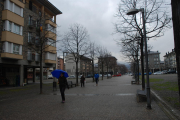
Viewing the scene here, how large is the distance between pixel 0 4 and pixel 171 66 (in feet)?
359

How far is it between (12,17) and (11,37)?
2.75m

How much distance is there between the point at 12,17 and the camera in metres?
22.2

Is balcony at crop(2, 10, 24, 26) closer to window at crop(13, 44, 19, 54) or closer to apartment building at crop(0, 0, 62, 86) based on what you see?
apartment building at crop(0, 0, 62, 86)

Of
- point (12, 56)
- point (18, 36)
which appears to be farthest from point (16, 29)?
point (12, 56)

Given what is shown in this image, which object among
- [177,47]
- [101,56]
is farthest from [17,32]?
[101,56]

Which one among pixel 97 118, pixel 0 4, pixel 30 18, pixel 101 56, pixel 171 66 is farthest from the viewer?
pixel 171 66

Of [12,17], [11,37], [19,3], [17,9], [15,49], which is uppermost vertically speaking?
[19,3]

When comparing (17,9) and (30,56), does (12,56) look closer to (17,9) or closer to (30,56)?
(30,56)

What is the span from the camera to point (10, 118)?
6324 mm

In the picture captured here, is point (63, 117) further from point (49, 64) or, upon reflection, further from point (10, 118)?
point (49, 64)

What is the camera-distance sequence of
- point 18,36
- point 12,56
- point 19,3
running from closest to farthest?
point 12,56 → point 18,36 → point 19,3

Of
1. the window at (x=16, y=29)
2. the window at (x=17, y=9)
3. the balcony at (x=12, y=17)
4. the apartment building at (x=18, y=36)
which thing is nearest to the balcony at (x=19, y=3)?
the apartment building at (x=18, y=36)

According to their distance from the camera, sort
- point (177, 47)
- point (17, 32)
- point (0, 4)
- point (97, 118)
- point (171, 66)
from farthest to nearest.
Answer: point (171, 66)
point (17, 32)
point (0, 4)
point (177, 47)
point (97, 118)

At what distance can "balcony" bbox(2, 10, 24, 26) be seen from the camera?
69.8 ft
